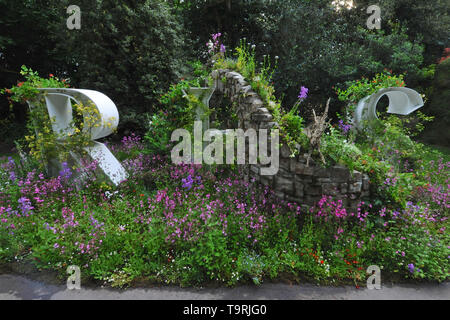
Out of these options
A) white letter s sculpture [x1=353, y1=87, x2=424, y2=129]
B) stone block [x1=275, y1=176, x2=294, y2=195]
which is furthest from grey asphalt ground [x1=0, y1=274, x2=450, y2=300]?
white letter s sculpture [x1=353, y1=87, x2=424, y2=129]

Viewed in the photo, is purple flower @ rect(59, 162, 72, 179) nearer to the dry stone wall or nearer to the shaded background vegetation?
the dry stone wall

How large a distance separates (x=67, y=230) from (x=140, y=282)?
1398mm

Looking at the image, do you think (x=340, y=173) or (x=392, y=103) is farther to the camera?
(x=392, y=103)

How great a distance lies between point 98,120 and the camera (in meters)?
4.82

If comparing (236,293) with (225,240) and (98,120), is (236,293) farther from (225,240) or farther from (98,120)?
(98,120)

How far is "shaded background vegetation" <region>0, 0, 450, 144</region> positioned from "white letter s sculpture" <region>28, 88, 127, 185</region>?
341cm

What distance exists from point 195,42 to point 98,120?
8.94 metres

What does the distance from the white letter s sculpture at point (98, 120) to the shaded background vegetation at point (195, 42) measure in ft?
11.2

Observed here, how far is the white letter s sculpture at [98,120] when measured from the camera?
4.84 metres

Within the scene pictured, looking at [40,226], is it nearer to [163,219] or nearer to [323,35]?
[163,219]

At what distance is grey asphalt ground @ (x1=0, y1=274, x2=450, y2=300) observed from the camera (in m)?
3.02

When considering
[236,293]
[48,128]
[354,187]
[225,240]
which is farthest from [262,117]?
[48,128]

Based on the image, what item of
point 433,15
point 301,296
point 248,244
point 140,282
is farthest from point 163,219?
point 433,15

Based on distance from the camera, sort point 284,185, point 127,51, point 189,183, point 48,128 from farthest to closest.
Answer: point 127,51 → point 48,128 → point 189,183 → point 284,185
